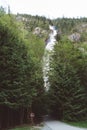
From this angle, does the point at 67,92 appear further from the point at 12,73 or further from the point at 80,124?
the point at 12,73

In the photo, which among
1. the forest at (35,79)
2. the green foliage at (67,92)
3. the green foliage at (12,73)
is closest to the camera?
the green foliage at (12,73)

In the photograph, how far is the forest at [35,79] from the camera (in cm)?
2891

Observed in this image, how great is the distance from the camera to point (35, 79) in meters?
33.2

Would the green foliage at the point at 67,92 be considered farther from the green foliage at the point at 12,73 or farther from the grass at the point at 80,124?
the green foliage at the point at 12,73

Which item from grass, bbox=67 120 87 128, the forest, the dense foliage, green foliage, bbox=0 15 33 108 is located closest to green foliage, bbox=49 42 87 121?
the forest

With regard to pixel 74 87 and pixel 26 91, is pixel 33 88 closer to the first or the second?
pixel 26 91

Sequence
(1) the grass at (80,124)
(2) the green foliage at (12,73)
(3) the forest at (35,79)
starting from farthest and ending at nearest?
(1) the grass at (80,124) < (3) the forest at (35,79) < (2) the green foliage at (12,73)

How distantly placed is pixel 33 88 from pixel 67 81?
15.9 ft

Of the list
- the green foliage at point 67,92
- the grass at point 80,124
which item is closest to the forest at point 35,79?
the green foliage at point 67,92

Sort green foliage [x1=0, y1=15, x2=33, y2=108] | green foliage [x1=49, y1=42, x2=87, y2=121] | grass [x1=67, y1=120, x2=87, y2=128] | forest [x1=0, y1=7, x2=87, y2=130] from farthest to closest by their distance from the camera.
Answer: green foliage [x1=49, y1=42, x2=87, y2=121], grass [x1=67, y1=120, x2=87, y2=128], forest [x1=0, y1=7, x2=87, y2=130], green foliage [x1=0, y1=15, x2=33, y2=108]

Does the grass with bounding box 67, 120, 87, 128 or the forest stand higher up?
the forest

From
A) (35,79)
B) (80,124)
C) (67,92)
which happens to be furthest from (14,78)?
(80,124)

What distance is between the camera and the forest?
28906mm

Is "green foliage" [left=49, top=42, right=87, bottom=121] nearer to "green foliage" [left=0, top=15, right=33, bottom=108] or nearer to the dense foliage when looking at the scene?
the dense foliage
